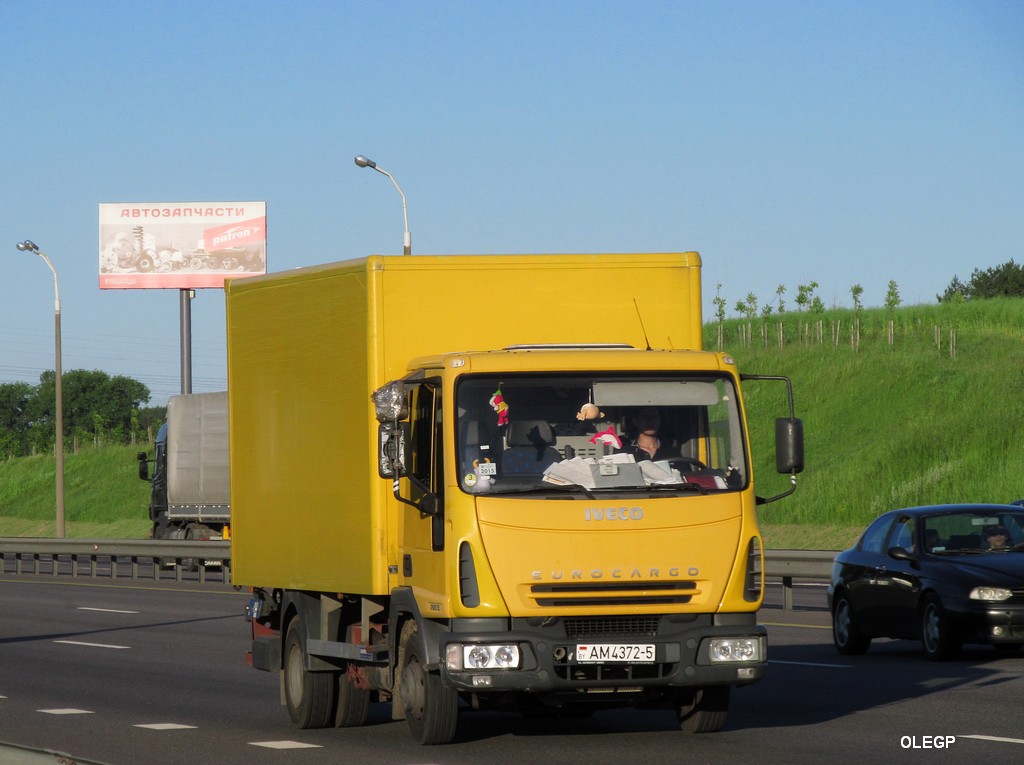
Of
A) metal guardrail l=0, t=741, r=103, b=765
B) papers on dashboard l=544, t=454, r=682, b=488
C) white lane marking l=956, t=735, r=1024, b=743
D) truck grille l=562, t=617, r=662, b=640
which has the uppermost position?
papers on dashboard l=544, t=454, r=682, b=488

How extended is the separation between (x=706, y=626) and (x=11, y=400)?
165m

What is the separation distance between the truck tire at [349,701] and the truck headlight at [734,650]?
290cm

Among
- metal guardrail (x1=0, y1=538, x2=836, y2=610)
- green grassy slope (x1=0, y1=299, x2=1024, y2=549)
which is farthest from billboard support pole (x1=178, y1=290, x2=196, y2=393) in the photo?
metal guardrail (x1=0, y1=538, x2=836, y2=610)

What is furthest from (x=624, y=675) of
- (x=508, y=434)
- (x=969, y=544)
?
(x=969, y=544)

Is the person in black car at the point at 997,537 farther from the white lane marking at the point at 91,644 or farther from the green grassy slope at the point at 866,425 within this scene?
the green grassy slope at the point at 866,425

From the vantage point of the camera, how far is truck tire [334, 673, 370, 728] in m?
12.2

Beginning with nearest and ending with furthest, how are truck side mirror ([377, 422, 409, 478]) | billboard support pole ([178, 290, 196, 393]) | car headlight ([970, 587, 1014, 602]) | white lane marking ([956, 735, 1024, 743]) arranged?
truck side mirror ([377, 422, 409, 478]) < white lane marking ([956, 735, 1024, 743]) < car headlight ([970, 587, 1014, 602]) < billboard support pole ([178, 290, 196, 393])

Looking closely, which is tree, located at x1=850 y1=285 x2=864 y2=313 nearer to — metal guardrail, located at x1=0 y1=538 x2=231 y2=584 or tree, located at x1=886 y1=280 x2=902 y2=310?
tree, located at x1=886 y1=280 x2=902 y2=310

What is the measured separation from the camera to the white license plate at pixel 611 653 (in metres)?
10.1

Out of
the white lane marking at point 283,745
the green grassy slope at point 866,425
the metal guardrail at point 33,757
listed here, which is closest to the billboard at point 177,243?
the green grassy slope at point 866,425

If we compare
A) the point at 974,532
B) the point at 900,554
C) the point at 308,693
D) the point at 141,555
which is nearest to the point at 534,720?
the point at 308,693

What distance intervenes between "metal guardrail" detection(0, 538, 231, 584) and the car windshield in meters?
19.4

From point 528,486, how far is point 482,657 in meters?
0.97

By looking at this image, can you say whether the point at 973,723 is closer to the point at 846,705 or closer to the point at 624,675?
the point at 846,705
